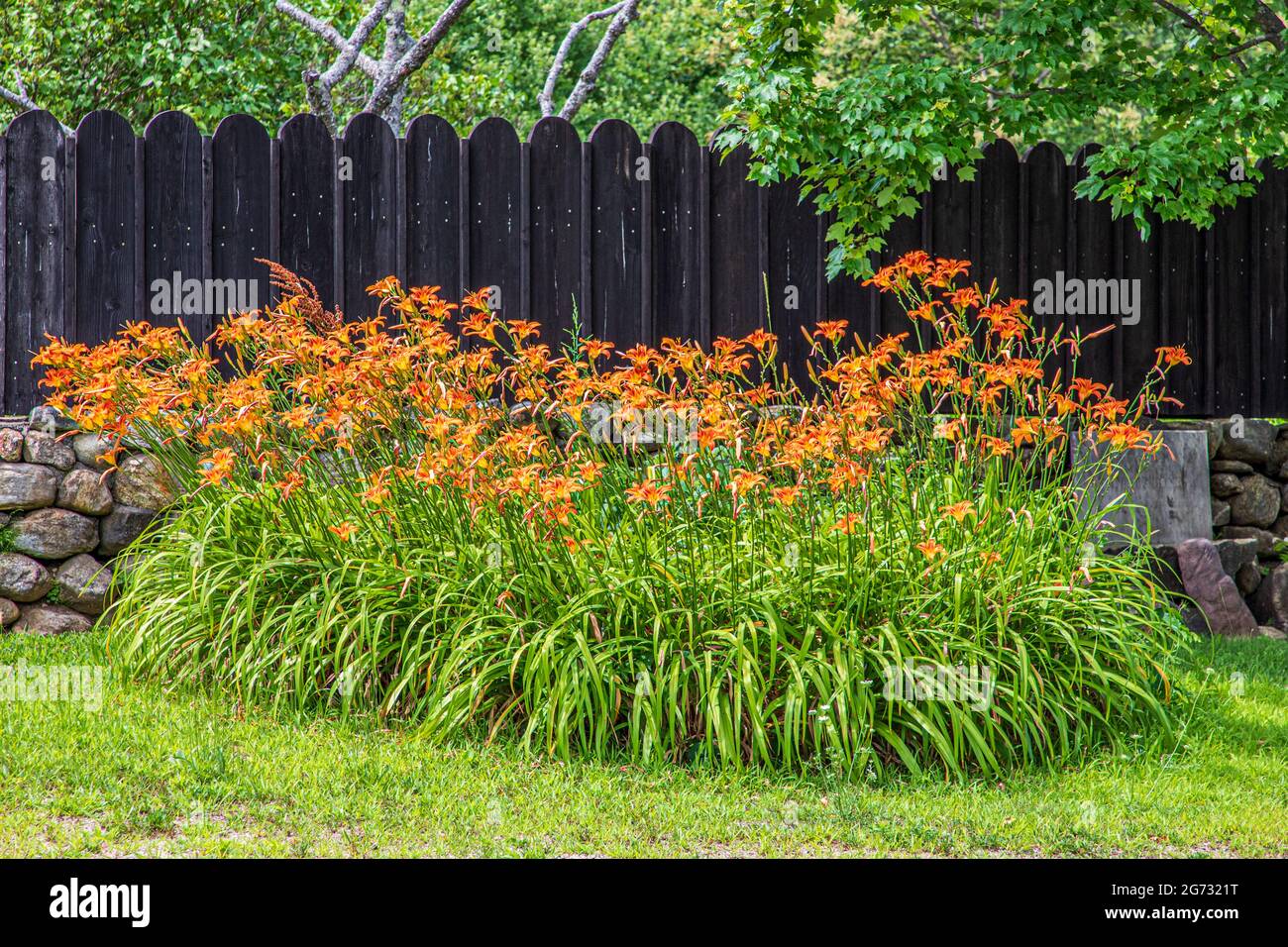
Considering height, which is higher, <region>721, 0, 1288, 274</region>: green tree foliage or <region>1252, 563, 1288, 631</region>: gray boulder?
<region>721, 0, 1288, 274</region>: green tree foliage

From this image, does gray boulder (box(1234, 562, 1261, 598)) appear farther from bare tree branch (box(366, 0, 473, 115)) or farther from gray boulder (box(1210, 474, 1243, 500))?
bare tree branch (box(366, 0, 473, 115))

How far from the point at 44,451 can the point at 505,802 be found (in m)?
3.59

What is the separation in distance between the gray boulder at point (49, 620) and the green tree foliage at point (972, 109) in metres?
4.03

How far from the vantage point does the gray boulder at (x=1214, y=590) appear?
671 cm

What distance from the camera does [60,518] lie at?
6230mm

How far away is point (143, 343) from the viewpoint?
546 centimetres

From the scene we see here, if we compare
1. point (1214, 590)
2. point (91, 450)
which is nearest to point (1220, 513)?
point (1214, 590)

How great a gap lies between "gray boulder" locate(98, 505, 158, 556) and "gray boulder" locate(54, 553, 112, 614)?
0.35 feet

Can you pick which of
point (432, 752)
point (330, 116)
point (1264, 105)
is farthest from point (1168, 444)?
point (330, 116)

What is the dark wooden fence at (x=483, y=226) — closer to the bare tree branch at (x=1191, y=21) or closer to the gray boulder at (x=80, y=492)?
the gray boulder at (x=80, y=492)

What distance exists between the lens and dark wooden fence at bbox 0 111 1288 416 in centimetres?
664

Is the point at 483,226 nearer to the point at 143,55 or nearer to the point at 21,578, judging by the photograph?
the point at 21,578

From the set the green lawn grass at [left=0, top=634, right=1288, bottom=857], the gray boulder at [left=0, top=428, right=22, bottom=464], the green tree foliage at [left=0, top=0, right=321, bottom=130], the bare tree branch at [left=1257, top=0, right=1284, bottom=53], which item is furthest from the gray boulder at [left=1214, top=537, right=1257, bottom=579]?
the green tree foliage at [left=0, top=0, right=321, bottom=130]

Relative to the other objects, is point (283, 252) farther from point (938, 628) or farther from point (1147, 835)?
point (1147, 835)
